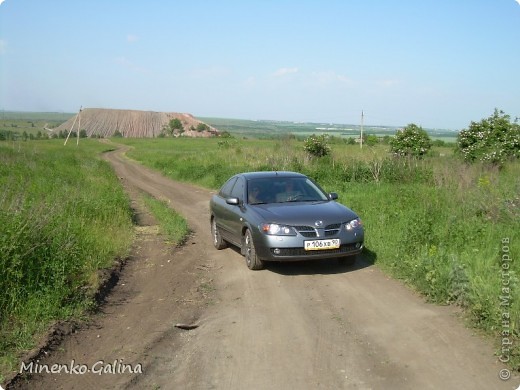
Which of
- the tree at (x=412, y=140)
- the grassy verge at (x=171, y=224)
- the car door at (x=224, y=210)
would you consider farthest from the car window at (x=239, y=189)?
the tree at (x=412, y=140)

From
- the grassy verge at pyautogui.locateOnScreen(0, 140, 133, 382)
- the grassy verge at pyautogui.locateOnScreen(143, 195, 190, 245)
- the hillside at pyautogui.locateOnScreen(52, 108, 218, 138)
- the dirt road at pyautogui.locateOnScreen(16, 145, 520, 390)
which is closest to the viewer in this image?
the dirt road at pyautogui.locateOnScreen(16, 145, 520, 390)

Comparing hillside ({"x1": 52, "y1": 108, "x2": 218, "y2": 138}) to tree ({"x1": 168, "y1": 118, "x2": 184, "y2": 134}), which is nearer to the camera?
hillside ({"x1": 52, "y1": 108, "x2": 218, "y2": 138})

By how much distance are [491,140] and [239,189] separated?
17.0 m

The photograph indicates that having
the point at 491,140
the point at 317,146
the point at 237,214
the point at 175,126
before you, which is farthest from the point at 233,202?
the point at 175,126

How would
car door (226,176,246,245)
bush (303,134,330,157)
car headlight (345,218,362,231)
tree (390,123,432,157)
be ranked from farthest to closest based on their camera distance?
tree (390,123,432,157) < bush (303,134,330,157) < car door (226,176,246,245) < car headlight (345,218,362,231)

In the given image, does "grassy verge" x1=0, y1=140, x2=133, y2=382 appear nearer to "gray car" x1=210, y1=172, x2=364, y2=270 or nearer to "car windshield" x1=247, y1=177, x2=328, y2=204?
"gray car" x1=210, y1=172, x2=364, y2=270

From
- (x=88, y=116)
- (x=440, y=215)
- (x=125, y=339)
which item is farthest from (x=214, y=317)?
(x=88, y=116)

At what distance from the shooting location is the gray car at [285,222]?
7.70 m

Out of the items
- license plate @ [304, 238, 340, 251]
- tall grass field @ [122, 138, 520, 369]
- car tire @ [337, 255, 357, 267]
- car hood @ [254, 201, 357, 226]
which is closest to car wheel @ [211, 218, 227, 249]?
car hood @ [254, 201, 357, 226]

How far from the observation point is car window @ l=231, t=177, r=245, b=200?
30.7 ft

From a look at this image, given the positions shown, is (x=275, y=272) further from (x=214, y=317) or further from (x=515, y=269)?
(x=515, y=269)

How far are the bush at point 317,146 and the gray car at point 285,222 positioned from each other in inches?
Result: 833

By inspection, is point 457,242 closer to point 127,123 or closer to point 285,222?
point 285,222

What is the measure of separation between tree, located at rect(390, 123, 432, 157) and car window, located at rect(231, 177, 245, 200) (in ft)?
74.3
